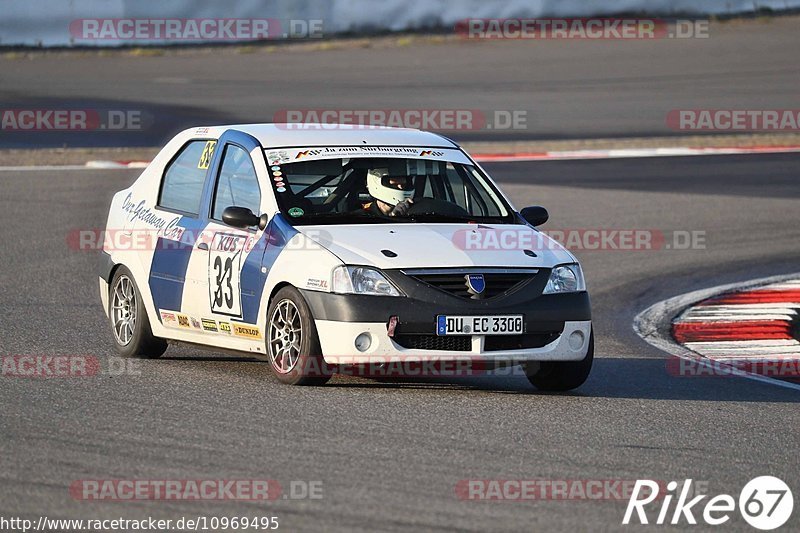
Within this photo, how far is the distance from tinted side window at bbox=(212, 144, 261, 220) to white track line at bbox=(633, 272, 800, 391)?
3237 mm

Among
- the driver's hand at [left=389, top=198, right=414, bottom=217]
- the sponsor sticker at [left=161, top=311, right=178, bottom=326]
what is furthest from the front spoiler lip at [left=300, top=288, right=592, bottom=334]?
the sponsor sticker at [left=161, top=311, right=178, bottom=326]

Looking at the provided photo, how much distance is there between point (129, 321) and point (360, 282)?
236 cm

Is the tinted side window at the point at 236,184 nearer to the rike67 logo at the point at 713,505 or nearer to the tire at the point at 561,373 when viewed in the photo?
the tire at the point at 561,373

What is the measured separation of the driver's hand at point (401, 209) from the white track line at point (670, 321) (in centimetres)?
242

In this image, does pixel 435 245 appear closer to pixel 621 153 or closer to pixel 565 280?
pixel 565 280

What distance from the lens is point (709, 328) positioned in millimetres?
12125

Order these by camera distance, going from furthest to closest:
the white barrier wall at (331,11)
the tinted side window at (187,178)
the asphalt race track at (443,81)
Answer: the white barrier wall at (331,11), the asphalt race track at (443,81), the tinted side window at (187,178)

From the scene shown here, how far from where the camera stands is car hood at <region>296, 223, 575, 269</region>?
8.61 meters

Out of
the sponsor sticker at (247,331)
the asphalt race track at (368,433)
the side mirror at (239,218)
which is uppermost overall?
the side mirror at (239,218)

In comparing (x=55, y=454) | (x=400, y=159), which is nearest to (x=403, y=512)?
(x=55, y=454)

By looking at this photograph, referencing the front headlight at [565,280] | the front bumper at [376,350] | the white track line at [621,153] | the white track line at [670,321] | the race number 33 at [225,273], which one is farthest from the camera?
the white track line at [621,153]

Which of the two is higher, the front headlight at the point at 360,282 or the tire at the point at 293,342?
A: the front headlight at the point at 360,282

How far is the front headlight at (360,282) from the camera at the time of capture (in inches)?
335

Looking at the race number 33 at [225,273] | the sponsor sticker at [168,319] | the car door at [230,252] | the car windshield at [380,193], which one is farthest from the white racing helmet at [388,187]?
the sponsor sticker at [168,319]
